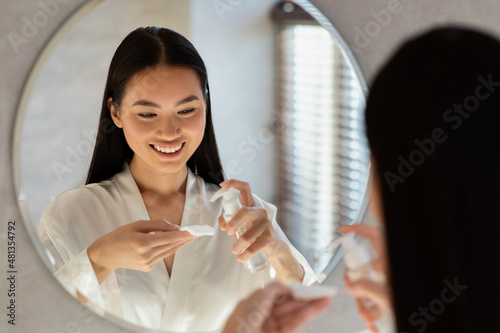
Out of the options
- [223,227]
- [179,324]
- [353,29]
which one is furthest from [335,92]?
[179,324]

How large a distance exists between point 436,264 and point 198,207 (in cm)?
39

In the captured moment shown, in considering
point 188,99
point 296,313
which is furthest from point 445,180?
point 188,99

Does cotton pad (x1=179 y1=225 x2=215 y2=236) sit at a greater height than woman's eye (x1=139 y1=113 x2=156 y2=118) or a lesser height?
lesser

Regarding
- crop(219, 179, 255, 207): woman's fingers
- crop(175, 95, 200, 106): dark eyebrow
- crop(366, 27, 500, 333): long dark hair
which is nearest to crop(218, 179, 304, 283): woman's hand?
crop(219, 179, 255, 207): woman's fingers

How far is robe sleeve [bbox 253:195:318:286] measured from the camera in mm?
787

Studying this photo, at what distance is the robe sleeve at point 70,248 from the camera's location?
28.8 inches

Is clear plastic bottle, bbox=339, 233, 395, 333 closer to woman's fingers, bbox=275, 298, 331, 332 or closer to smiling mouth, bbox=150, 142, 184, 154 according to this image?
woman's fingers, bbox=275, 298, 331, 332

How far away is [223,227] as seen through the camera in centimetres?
76

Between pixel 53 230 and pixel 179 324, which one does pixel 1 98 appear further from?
pixel 179 324

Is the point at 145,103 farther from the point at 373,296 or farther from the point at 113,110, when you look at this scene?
the point at 373,296

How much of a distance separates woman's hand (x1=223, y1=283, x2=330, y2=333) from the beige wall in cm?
26

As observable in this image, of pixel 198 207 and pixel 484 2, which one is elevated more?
pixel 484 2

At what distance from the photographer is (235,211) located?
0.77 m

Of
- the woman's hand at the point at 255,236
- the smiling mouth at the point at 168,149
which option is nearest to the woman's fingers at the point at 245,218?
the woman's hand at the point at 255,236
